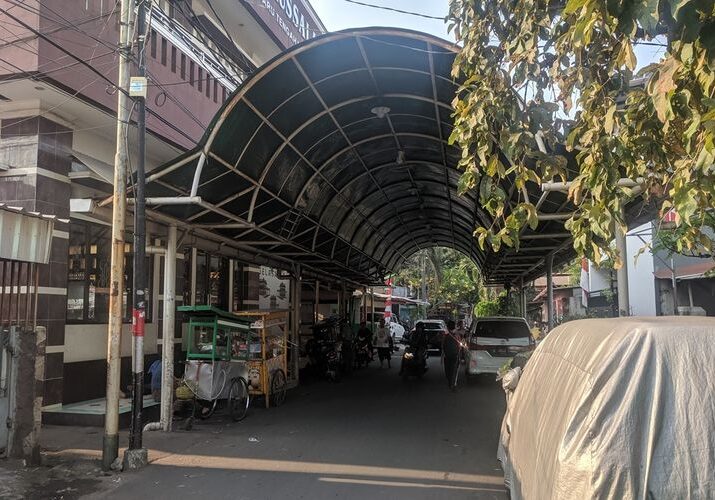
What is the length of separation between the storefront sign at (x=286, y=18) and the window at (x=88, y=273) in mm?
7527

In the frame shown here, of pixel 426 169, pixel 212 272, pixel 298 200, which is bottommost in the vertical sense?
pixel 212 272

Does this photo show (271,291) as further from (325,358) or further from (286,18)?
(286,18)

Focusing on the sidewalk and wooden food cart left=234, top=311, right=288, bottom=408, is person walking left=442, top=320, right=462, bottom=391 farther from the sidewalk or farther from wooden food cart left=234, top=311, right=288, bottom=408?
the sidewalk

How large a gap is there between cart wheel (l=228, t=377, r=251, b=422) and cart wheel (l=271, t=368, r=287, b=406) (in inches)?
45.5

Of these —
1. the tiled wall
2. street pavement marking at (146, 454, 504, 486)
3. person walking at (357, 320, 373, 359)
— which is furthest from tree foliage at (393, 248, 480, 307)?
street pavement marking at (146, 454, 504, 486)

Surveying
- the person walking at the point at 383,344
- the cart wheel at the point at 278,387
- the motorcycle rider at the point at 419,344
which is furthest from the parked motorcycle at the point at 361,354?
the cart wheel at the point at 278,387

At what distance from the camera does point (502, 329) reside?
48.1 feet

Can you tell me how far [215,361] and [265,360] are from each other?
Answer: 1.60 metres

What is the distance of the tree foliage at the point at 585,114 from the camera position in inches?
132

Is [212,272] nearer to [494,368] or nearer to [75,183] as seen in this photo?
[75,183]

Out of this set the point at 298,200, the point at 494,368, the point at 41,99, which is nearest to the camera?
the point at 41,99

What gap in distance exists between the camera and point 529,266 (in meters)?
19.9

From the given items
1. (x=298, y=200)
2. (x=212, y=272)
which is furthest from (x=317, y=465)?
(x=212, y=272)

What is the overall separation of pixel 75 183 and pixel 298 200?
436cm
